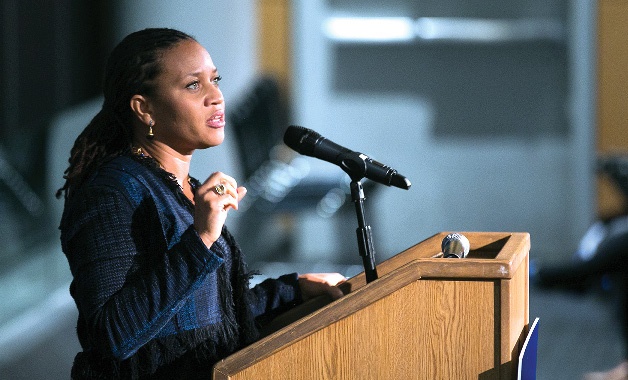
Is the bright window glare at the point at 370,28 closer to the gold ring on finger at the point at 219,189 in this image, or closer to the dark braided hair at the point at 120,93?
the dark braided hair at the point at 120,93

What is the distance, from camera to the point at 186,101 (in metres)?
1.82

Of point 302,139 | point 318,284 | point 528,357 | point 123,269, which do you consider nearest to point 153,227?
point 123,269

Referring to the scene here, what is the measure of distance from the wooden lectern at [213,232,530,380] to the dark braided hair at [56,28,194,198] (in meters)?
0.47

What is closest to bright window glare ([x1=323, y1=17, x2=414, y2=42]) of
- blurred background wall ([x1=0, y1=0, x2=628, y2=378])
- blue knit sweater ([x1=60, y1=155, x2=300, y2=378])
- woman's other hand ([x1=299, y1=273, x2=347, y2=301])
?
blurred background wall ([x1=0, y1=0, x2=628, y2=378])

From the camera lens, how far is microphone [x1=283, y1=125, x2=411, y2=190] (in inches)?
72.9

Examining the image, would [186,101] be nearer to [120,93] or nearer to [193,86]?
[193,86]

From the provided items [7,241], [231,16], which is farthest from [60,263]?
[231,16]

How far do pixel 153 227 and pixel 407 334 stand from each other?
46 centimetres

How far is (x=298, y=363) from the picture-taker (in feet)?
5.47

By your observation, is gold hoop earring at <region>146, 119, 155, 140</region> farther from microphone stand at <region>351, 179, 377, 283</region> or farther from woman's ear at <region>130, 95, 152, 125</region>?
microphone stand at <region>351, 179, 377, 283</region>

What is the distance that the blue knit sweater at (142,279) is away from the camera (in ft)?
5.55

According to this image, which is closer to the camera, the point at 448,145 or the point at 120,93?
the point at 120,93

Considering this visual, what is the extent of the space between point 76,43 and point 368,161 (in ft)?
14.0

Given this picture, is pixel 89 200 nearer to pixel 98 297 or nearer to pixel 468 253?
pixel 98 297
